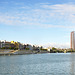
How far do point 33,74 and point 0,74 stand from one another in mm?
6272

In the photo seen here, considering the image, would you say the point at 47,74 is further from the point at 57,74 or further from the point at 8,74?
the point at 8,74

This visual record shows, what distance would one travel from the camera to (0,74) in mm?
35281

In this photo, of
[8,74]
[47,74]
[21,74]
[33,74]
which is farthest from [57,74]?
[8,74]

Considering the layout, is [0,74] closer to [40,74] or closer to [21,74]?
[21,74]

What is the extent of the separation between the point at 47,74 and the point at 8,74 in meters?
7.45

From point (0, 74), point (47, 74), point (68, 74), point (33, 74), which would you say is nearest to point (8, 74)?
point (0, 74)

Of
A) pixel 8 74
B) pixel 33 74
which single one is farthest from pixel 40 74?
pixel 8 74

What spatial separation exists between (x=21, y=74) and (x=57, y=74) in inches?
271

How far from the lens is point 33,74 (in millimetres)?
35562

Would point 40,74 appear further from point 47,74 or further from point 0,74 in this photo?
point 0,74

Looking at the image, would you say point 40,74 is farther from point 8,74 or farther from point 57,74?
point 8,74

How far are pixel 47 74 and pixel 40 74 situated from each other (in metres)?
1.35

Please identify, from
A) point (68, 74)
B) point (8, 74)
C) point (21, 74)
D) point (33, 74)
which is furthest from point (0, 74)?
point (68, 74)

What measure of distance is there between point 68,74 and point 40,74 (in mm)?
5377
